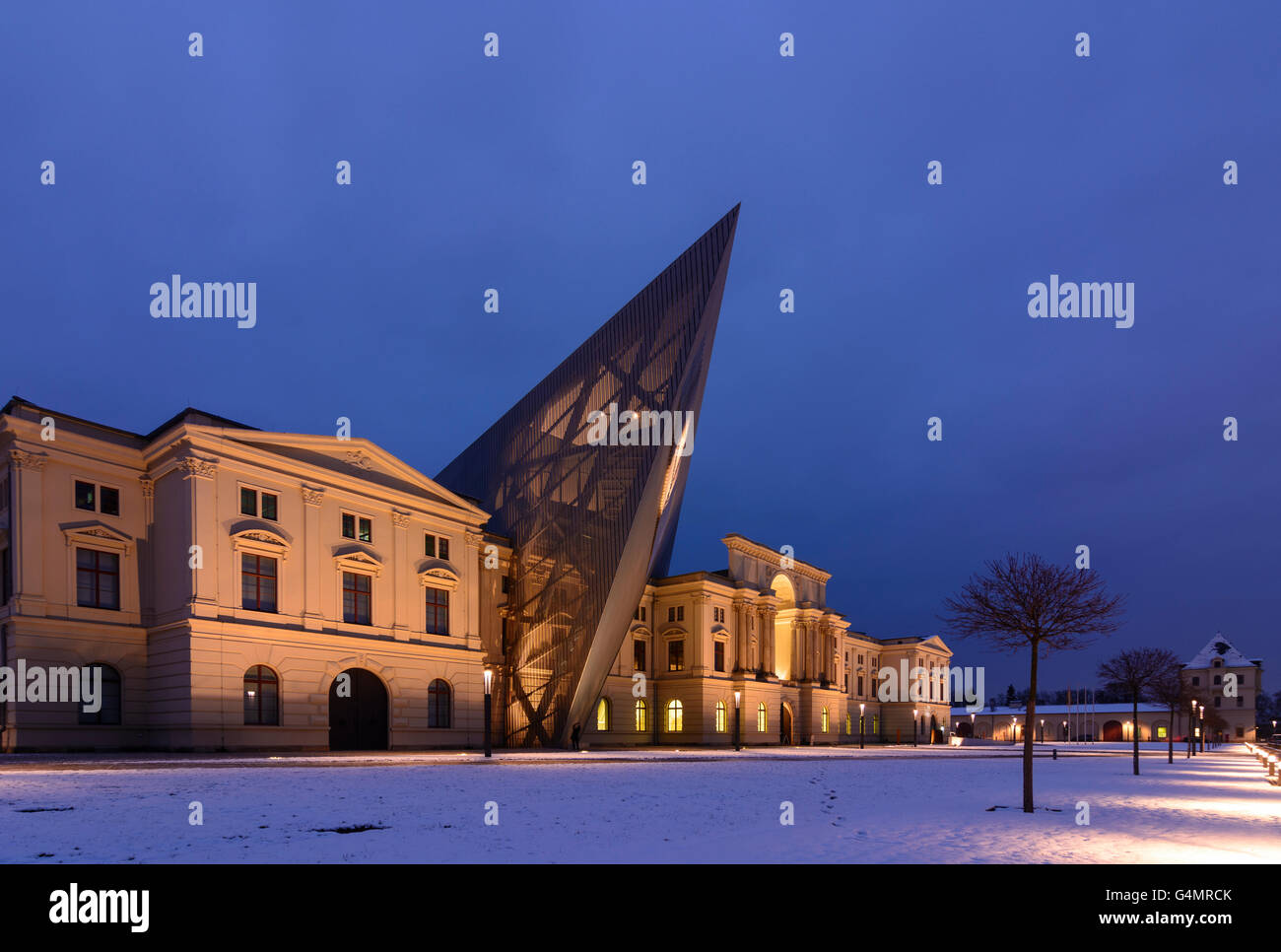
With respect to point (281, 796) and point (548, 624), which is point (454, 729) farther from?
point (281, 796)

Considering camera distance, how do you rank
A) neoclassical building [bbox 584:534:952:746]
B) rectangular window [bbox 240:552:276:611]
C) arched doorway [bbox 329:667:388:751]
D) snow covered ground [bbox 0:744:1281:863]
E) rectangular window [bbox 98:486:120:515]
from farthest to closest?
neoclassical building [bbox 584:534:952:746]
arched doorway [bbox 329:667:388:751]
rectangular window [bbox 240:552:276:611]
rectangular window [bbox 98:486:120:515]
snow covered ground [bbox 0:744:1281:863]

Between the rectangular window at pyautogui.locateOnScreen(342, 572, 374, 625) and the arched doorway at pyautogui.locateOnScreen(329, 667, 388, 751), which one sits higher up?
the rectangular window at pyautogui.locateOnScreen(342, 572, 374, 625)

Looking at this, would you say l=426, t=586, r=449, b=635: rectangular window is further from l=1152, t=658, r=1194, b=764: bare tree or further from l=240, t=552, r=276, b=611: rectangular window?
l=1152, t=658, r=1194, b=764: bare tree

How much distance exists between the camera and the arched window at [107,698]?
106 ft

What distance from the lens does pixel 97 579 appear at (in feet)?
110

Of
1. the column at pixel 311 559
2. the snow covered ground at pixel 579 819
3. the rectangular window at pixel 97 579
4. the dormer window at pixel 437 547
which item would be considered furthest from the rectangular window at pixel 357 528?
the snow covered ground at pixel 579 819

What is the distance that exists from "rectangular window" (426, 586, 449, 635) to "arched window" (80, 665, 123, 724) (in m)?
14.6

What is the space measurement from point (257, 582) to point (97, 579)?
6.08 meters

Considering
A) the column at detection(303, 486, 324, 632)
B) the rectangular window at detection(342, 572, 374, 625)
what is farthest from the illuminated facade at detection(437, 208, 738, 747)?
the column at detection(303, 486, 324, 632)

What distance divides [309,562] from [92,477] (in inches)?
371

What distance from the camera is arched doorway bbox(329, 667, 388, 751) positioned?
3884 centimetres

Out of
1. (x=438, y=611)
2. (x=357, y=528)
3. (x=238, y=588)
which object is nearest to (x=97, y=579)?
(x=238, y=588)

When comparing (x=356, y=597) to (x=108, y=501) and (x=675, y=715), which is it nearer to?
(x=108, y=501)
